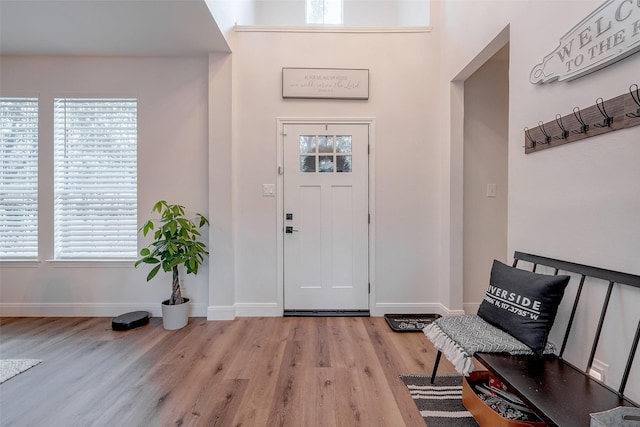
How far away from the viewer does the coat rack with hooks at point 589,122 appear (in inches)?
47.3

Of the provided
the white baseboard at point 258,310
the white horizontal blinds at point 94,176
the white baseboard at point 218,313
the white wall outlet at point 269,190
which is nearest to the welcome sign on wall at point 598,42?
the white wall outlet at point 269,190

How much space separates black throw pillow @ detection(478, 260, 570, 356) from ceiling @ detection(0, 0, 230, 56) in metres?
2.91

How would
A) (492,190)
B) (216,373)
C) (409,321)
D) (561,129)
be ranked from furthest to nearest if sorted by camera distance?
(492,190)
(409,321)
(216,373)
(561,129)

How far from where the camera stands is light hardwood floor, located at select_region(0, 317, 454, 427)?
165cm

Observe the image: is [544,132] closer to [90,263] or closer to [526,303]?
[526,303]

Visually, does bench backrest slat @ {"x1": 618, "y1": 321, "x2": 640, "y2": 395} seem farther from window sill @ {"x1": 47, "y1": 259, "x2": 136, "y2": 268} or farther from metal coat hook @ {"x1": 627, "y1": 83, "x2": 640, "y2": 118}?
window sill @ {"x1": 47, "y1": 259, "x2": 136, "y2": 268}

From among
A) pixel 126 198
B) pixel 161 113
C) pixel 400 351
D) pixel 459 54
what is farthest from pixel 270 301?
pixel 459 54

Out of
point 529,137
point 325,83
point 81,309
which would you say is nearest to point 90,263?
point 81,309

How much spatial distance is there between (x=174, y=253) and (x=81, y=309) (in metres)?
1.41

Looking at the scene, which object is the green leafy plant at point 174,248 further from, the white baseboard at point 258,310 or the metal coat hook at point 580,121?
the metal coat hook at point 580,121

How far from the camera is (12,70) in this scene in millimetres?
3061

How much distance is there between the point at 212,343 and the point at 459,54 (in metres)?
3.44

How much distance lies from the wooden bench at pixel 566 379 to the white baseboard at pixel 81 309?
9.22ft

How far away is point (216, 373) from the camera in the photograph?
2.05m
